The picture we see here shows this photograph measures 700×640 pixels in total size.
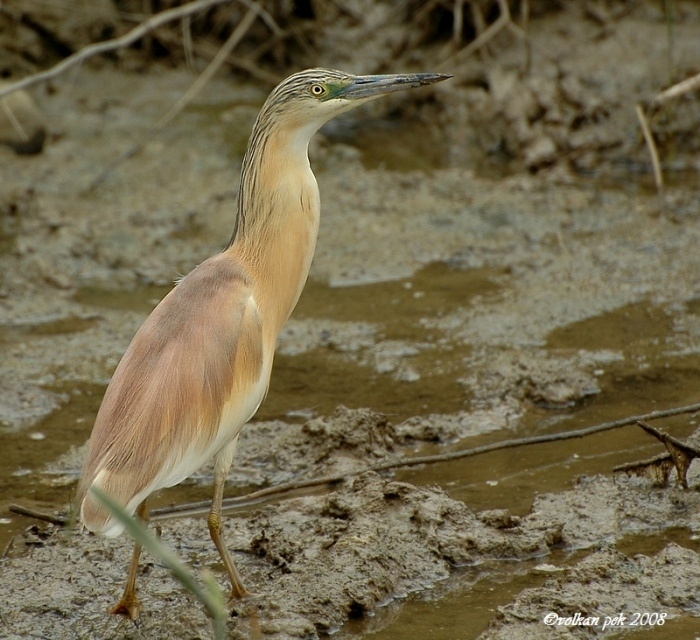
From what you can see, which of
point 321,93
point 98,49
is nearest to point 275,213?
point 321,93

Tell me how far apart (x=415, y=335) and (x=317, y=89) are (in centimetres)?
200

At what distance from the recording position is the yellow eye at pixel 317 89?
402cm

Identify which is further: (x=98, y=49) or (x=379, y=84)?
(x=98, y=49)

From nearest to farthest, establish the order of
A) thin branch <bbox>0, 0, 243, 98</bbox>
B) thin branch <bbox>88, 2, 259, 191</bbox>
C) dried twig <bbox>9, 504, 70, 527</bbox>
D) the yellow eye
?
dried twig <bbox>9, 504, 70, 527</bbox>, the yellow eye, thin branch <bbox>0, 0, 243, 98</bbox>, thin branch <bbox>88, 2, 259, 191</bbox>

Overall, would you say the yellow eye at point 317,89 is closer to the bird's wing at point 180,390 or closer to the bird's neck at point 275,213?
the bird's neck at point 275,213

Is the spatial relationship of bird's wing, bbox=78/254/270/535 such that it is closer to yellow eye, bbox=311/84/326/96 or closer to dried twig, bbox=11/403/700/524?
dried twig, bbox=11/403/700/524

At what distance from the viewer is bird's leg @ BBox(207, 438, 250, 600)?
3660mm

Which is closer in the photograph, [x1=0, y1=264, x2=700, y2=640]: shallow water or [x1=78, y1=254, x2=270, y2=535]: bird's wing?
[x1=78, y1=254, x2=270, y2=535]: bird's wing

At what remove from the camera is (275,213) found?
4.05 m

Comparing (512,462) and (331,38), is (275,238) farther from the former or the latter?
(331,38)

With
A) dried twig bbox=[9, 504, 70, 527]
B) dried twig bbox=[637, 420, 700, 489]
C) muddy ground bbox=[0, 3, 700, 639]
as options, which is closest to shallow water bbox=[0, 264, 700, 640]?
muddy ground bbox=[0, 3, 700, 639]

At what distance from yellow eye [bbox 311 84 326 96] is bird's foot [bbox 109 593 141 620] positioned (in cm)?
183

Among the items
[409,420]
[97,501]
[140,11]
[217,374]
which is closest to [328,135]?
[140,11]

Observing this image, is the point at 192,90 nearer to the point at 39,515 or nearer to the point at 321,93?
the point at 321,93
